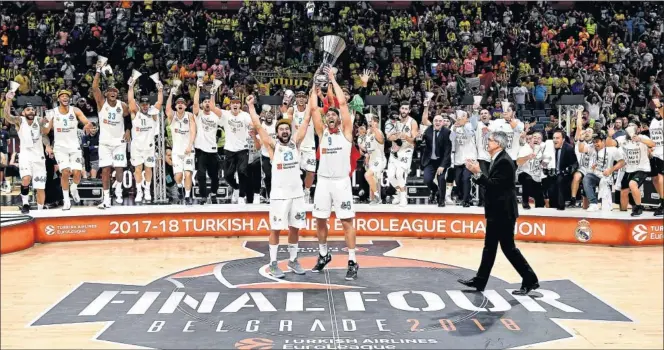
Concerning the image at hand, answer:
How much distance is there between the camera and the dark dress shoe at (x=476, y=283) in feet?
33.1

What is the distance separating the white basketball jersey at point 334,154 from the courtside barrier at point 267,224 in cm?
367

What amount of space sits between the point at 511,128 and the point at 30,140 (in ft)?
26.3

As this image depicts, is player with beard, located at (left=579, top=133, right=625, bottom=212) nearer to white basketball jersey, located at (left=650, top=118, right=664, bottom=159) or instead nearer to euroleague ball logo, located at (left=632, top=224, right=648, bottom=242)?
white basketball jersey, located at (left=650, top=118, right=664, bottom=159)

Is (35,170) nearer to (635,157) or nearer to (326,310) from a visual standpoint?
(326,310)

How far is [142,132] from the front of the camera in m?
14.9

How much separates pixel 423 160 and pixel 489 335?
22.8ft

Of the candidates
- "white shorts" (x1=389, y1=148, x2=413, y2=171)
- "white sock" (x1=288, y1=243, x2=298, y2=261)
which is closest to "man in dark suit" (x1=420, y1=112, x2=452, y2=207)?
"white shorts" (x1=389, y1=148, x2=413, y2=171)

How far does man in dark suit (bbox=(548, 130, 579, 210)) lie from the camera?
47.4ft

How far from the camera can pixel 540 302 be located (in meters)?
9.69

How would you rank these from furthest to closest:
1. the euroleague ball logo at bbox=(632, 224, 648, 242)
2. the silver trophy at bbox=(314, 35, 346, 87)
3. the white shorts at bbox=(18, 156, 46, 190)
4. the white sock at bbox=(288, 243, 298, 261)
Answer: the white shorts at bbox=(18, 156, 46, 190) → the euroleague ball logo at bbox=(632, 224, 648, 242) → the white sock at bbox=(288, 243, 298, 261) → the silver trophy at bbox=(314, 35, 346, 87)

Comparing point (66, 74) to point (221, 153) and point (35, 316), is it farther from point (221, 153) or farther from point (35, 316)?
point (35, 316)

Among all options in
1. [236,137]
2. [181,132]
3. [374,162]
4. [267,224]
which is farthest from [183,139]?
[374,162]

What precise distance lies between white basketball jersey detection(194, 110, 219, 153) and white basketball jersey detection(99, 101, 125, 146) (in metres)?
1.32

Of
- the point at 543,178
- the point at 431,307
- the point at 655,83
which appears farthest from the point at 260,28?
the point at 431,307
